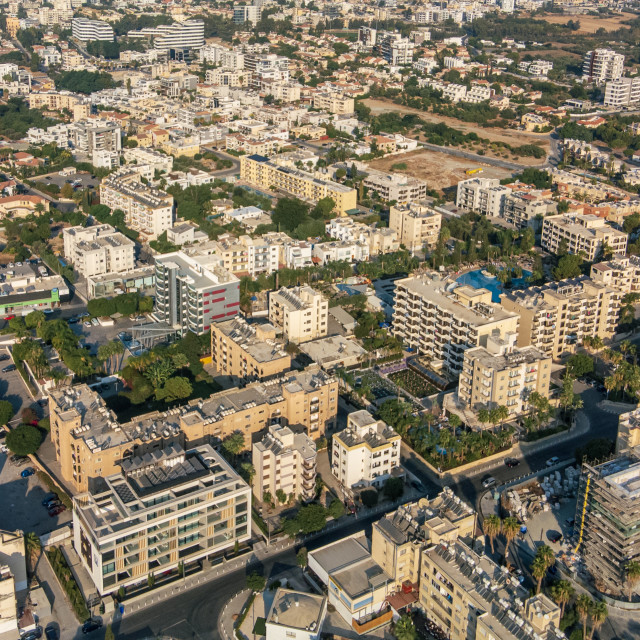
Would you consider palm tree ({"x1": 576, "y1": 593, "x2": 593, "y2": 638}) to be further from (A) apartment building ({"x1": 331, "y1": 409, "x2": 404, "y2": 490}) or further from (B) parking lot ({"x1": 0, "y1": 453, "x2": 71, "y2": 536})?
(B) parking lot ({"x1": 0, "y1": 453, "x2": 71, "y2": 536})

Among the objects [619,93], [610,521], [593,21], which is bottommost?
[610,521]

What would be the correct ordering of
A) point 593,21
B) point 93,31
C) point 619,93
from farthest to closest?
point 593,21 → point 93,31 → point 619,93

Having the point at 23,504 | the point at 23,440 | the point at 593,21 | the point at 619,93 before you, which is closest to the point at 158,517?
the point at 23,504

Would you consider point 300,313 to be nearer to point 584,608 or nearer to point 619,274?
point 619,274

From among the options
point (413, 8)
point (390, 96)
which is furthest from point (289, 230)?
point (413, 8)

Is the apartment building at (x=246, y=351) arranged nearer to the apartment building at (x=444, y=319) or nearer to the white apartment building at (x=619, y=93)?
the apartment building at (x=444, y=319)

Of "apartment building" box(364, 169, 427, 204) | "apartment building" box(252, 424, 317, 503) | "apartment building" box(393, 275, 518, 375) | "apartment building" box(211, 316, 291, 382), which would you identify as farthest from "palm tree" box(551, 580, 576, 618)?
→ "apartment building" box(364, 169, 427, 204)
